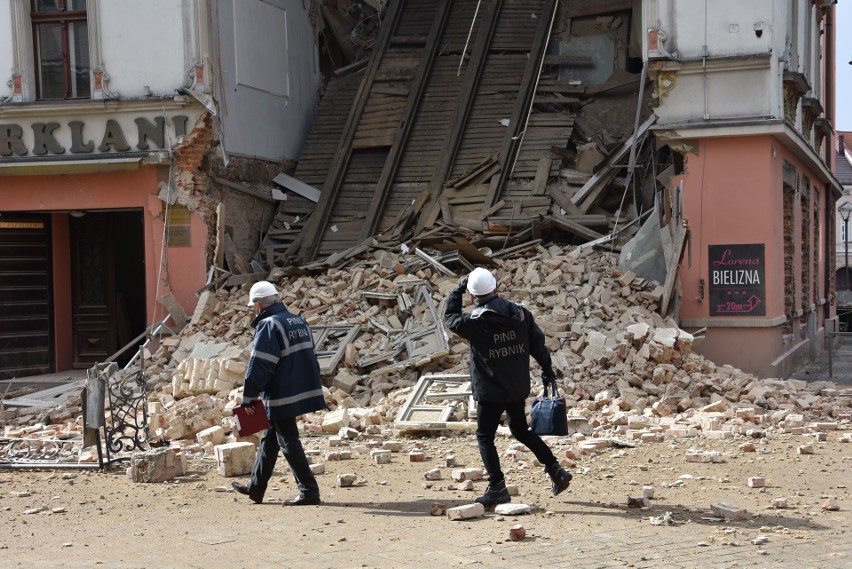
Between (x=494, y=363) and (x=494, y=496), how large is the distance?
0.93m

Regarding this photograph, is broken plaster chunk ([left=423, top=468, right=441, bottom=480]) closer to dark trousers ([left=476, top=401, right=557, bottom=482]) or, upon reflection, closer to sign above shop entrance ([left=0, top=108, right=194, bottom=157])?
dark trousers ([left=476, top=401, right=557, bottom=482])

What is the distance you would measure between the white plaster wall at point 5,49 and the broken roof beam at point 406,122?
19.5 ft

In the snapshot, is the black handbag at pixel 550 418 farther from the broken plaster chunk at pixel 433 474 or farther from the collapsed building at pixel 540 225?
Answer: the collapsed building at pixel 540 225

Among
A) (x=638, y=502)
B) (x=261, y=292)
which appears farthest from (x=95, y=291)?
(x=638, y=502)

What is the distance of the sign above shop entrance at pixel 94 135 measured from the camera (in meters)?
16.5

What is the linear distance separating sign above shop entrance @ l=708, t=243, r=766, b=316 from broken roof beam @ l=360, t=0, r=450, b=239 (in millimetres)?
5508

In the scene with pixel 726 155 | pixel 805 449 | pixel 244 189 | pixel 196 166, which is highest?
pixel 196 166

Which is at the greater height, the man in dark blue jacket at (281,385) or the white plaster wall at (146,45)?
the white plaster wall at (146,45)

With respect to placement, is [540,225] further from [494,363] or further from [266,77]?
[494,363]

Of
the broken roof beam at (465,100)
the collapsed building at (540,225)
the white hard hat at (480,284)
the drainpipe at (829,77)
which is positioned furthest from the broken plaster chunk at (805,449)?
the drainpipe at (829,77)

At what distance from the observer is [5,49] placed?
17.0 m

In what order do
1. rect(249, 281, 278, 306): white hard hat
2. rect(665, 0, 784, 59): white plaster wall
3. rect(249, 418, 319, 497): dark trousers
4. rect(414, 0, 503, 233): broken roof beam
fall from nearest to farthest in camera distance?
1. rect(249, 418, 319, 497): dark trousers
2. rect(249, 281, 278, 306): white hard hat
3. rect(665, 0, 784, 59): white plaster wall
4. rect(414, 0, 503, 233): broken roof beam

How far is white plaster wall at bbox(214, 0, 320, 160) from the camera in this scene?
17266 millimetres

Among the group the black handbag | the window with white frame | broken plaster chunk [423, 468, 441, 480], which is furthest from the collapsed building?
the black handbag
